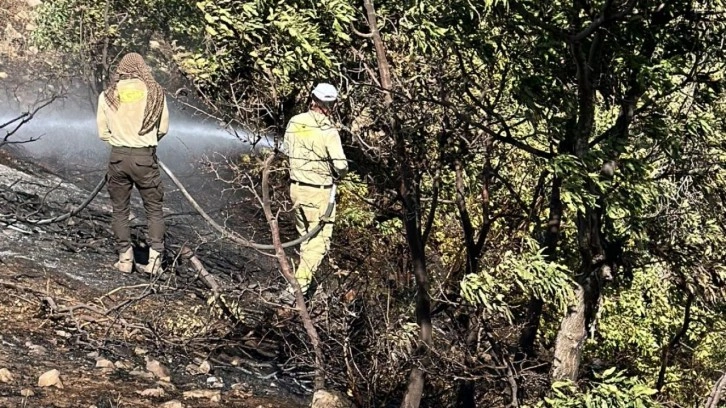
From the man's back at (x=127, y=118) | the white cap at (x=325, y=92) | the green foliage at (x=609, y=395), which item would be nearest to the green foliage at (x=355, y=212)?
the white cap at (x=325, y=92)

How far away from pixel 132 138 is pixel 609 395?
14.2 ft

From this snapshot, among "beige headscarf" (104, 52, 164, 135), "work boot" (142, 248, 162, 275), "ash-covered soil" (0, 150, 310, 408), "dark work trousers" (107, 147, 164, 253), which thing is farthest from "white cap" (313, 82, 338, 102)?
"work boot" (142, 248, 162, 275)

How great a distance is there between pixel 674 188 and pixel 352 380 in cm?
244

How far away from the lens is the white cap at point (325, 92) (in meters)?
6.09

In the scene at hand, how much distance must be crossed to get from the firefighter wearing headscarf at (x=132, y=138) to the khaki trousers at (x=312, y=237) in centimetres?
124

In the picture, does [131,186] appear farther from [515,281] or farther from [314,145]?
[515,281]

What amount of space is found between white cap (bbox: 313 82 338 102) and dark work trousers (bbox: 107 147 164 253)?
183cm

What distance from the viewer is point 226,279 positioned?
27.3ft

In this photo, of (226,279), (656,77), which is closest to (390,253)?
(226,279)

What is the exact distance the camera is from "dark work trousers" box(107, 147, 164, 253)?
7.29 m

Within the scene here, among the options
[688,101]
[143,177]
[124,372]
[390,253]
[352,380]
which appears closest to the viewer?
[688,101]

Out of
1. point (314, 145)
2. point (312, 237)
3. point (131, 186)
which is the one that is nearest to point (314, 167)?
point (314, 145)

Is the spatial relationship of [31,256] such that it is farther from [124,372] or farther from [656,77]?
[656,77]

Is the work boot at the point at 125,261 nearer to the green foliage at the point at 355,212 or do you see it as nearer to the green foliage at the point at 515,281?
the green foliage at the point at 355,212
